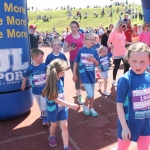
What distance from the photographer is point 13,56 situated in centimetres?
371

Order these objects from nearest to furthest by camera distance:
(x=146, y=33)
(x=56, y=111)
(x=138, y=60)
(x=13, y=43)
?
1. (x=138, y=60)
2. (x=56, y=111)
3. (x=13, y=43)
4. (x=146, y=33)

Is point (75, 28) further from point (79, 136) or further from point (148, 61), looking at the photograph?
point (148, 61)

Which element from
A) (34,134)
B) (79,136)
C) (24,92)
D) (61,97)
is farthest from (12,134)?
(61,97)

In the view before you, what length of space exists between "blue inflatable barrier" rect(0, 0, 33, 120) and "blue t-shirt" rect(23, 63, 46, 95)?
211 mm

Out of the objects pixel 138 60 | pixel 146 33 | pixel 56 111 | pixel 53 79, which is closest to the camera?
pixel 138 60

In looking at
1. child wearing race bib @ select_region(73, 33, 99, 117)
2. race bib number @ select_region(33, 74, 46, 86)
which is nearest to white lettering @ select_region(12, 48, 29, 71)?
race bib number @ select_region(33, 74, 46, 86)

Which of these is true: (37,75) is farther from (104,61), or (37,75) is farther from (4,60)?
(104,61)

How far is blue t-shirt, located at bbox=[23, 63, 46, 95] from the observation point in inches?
147

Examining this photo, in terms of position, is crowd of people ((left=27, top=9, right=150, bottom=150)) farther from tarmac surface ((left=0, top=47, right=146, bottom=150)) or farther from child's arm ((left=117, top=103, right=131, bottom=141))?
tarmac surface ((left=0, top=47, right=146, bottom=150))

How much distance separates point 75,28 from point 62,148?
2502mm

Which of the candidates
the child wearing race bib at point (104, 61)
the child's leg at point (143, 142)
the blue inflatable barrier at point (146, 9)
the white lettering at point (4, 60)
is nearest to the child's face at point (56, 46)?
the white lettering at point (4, 60)

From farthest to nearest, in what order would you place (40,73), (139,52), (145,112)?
(40,73), (145,112), (139,52)

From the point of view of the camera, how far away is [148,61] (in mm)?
2010

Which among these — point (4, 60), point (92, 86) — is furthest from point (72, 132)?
point (4, 60)
